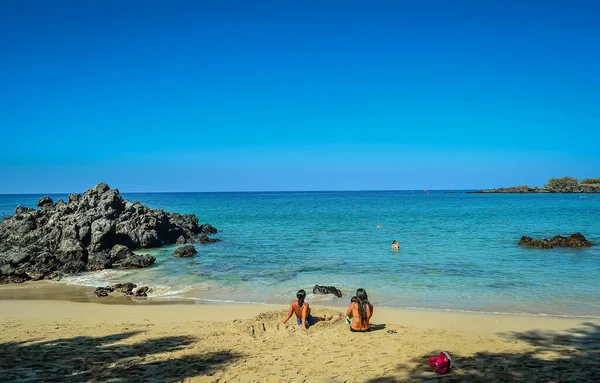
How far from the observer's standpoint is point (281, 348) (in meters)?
9.71

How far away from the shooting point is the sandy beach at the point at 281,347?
786 cm

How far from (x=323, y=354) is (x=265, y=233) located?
3187 cm

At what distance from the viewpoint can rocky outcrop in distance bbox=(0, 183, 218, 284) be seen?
21.8 m

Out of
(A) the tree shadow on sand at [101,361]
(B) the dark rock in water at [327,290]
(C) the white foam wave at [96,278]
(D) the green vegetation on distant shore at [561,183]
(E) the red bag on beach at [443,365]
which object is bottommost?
(C) the white foam wave at [96,278]

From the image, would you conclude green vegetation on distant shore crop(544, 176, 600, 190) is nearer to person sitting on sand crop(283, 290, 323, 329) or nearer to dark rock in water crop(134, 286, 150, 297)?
dark rock in water crop(134, 286, 150, 297)

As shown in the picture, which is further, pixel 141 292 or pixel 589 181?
pixel 589 181

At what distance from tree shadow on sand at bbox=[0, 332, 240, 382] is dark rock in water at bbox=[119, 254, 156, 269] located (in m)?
13.6

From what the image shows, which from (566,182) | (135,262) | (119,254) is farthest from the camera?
(566,182)

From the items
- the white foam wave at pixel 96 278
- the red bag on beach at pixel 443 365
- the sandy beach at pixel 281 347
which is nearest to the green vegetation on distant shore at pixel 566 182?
the white foam wave at pixel 96 278

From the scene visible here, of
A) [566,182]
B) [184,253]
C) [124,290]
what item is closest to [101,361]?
[124,290]

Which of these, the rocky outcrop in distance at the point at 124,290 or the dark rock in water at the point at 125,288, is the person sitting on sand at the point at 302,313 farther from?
the dark rock in water at the point at 125,288

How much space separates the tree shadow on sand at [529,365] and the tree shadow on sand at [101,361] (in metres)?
3.61

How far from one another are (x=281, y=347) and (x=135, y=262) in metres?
16.3

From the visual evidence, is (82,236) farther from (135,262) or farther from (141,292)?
(141,292)
